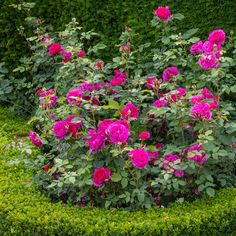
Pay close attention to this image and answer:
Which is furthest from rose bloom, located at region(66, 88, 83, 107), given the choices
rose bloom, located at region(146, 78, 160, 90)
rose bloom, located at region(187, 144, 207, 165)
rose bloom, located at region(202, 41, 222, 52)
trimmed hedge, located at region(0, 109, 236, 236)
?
rose bloom, located at region(202, 41, 222, 52)

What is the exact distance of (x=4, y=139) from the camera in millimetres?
A: 4215

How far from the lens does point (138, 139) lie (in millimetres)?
3773

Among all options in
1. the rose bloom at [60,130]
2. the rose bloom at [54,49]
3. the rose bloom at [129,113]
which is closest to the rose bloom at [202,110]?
the rose bloom at [129,113]

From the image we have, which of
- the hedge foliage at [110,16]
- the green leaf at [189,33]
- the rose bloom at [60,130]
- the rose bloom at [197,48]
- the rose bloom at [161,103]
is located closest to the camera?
the rose bloom at [60,130]

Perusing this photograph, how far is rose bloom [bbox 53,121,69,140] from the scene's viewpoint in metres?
3.50

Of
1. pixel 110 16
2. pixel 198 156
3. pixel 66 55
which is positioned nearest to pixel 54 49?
pixel 66 55

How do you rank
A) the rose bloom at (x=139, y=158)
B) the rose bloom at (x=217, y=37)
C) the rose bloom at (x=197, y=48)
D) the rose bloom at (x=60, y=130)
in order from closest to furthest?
the rose bloom at (x=139, y=158) < the rose bloom at (x=60, y=130) < the rose bloom at (x=217, y=37) < the rose bloom at (x=197, y=48)

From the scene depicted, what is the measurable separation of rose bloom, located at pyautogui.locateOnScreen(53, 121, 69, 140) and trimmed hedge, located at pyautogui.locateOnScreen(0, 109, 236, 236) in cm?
35

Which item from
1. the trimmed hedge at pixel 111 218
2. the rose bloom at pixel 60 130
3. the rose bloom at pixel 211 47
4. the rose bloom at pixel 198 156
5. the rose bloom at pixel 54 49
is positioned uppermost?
the rose bloom at pixel 211 47

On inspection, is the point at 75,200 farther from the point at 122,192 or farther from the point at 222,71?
the point at 222,71

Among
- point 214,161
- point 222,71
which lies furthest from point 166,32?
point 214,161

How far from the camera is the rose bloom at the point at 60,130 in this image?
3504 mm

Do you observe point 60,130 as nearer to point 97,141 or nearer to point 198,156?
point 97,141

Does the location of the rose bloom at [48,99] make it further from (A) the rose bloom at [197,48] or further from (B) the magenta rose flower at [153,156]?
(A) the rose bloom at [197,48]
